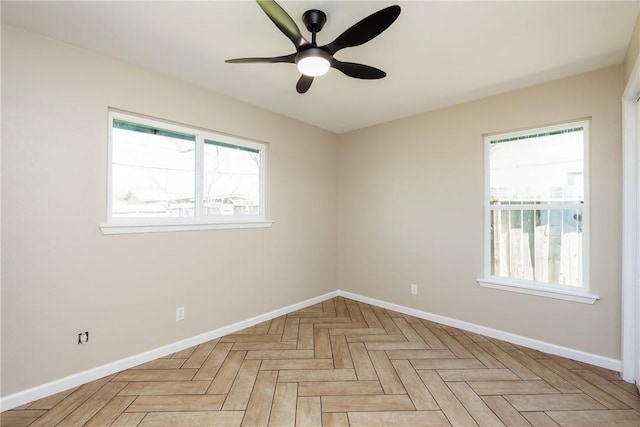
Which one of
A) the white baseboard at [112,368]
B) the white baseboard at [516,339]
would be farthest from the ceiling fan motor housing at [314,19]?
the white baseboard at [516,339]

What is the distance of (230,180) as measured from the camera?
3.20 meters

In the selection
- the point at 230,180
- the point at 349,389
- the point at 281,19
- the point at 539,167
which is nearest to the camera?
the point at 281,19

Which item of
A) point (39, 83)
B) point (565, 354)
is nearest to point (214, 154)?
point (39, 83)

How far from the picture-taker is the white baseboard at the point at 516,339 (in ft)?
7.80

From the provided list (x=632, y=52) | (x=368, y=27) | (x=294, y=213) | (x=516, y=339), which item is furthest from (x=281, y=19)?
(x=516, y=339)

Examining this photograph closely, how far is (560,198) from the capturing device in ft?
8.77

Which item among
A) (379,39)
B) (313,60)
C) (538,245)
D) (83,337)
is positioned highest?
(379,39)

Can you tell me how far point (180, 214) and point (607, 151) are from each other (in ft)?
12.3

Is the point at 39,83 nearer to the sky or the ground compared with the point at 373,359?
nearer to the sky

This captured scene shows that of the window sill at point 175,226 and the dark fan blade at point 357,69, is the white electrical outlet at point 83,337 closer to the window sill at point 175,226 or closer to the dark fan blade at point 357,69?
the window sill at point 175,226

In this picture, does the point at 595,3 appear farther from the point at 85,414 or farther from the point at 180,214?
the point at 85,414

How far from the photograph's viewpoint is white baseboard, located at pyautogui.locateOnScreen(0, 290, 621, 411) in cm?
196

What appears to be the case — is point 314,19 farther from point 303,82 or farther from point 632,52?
point 632,52

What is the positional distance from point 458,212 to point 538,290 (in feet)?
3.36
